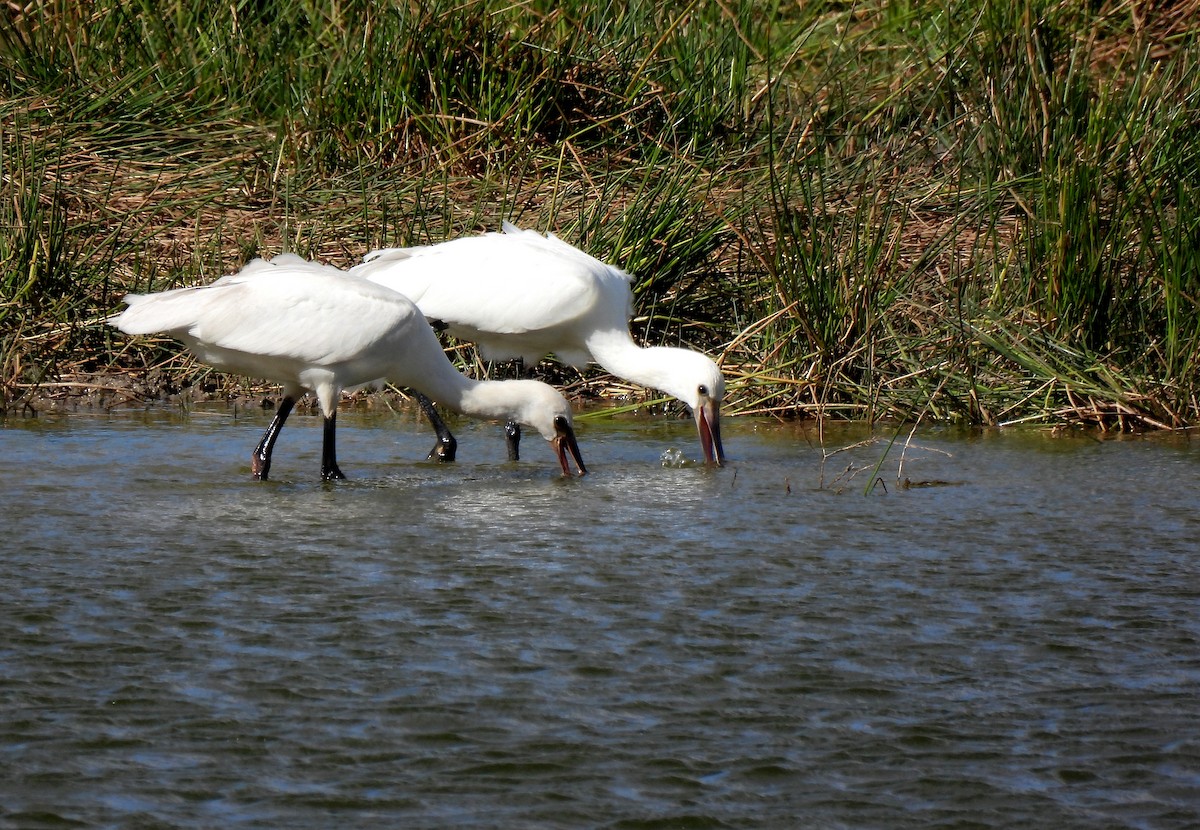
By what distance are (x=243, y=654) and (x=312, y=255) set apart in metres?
5.59

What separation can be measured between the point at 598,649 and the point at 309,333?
2.93 m

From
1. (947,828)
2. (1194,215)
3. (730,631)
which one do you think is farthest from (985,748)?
(1194,215)

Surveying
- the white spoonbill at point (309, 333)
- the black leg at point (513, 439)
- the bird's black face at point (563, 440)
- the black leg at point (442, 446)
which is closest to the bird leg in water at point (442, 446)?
the black leg at point (442, 446)

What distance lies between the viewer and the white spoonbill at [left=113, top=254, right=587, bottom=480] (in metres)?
6.50

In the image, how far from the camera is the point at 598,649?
3910 mm

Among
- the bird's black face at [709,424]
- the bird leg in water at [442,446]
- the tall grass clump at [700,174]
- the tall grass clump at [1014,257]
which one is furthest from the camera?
the tall grass clump at [700,174]

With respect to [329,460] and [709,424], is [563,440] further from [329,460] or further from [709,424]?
[329,460]

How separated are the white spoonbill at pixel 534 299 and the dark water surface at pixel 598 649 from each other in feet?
3.45

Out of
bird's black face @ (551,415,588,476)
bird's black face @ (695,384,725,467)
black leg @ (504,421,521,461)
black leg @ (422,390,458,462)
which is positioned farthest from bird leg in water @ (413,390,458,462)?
bird's black face @ (695,384,725,467)

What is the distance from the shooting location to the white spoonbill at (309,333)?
6.50 metres

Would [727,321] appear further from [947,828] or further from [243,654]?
[947,828]

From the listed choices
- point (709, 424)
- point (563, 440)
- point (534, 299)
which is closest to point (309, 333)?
point (563, 440)

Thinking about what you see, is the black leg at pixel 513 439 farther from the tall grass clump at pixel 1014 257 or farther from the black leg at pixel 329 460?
the tall grass clump at pixel 1014 257

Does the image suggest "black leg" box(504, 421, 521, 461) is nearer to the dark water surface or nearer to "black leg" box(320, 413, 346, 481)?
the dark water surface
